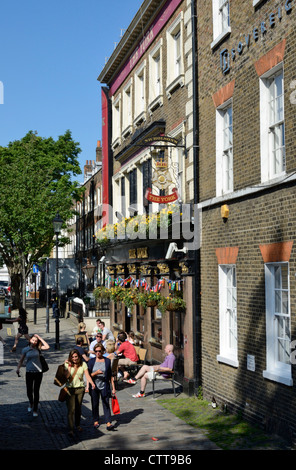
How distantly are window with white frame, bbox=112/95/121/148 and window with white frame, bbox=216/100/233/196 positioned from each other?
12302 mm

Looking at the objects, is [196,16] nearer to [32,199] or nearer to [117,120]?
[117,120]

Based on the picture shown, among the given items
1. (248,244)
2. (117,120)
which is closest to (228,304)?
(248,244)

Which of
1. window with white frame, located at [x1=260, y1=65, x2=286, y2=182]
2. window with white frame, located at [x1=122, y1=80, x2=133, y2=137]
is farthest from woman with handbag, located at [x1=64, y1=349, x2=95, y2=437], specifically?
window with white frame, located at [x1=122, y1=80, x2=133, y2=137]

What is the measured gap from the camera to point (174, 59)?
18.3m

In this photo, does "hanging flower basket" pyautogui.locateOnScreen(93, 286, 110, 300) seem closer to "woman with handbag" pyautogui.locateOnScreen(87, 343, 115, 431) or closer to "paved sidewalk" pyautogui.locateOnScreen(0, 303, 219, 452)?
"paved sidewalk" pyautogui.locateOnScreen(0, 303, 219, 452)

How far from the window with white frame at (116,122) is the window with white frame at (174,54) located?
754 cm

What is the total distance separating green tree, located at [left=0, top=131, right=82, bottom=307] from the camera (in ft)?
121

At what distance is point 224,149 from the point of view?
13.4m

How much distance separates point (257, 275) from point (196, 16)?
738 cm

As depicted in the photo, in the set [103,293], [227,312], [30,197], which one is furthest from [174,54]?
[30,197]

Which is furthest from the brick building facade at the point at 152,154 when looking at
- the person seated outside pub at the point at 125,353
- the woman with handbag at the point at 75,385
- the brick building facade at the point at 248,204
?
the woman with handbag at the point at 75,385

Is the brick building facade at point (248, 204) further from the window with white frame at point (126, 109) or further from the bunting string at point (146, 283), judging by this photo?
the window with white frame at point (126, 109)

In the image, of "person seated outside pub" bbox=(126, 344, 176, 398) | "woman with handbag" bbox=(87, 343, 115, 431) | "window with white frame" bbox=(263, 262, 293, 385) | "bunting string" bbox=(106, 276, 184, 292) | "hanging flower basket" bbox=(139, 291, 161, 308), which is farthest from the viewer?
"hanging flower basket" bbox=(139, 291, 161, 308)

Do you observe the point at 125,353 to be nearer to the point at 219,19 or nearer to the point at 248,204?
the point at 248,204
